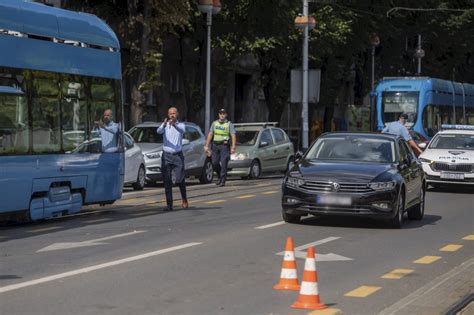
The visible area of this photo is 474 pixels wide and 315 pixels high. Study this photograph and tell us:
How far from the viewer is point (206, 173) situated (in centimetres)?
2781

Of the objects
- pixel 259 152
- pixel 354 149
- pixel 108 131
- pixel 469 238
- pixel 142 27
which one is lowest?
pixel 469 238

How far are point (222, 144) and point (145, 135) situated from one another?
8.46ft

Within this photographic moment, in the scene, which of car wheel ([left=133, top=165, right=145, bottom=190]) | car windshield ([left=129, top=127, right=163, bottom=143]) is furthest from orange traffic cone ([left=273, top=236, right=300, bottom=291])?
car windshield ([left=129, top=127, right=163, bottom=143])

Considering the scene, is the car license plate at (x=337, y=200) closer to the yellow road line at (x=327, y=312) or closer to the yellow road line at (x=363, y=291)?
the yellow road line at (x=363, y=291)

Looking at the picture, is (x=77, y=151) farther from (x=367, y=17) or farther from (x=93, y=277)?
(x=367, y=17)

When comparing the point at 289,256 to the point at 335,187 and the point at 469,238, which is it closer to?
the point at 335,187

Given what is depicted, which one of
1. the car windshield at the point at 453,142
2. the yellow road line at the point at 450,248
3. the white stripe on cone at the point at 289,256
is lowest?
the yellow road line at the point at 450,248

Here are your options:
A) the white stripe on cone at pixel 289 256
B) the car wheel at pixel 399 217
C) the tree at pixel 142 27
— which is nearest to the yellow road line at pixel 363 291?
the white stripe on cone at pixel 289 256

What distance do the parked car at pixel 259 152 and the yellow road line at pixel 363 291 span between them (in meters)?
19.4

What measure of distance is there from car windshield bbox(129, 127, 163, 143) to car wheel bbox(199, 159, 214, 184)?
57.6 inches

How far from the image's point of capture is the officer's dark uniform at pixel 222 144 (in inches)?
1025

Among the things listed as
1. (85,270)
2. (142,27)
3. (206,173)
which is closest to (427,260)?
(85,270)

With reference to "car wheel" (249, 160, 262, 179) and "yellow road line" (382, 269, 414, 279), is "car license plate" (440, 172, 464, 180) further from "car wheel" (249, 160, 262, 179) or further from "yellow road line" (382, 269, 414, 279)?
"yellow road line" (382, 269, 414, 279)

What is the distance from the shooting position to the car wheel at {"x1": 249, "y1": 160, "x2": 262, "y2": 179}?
30.0m
